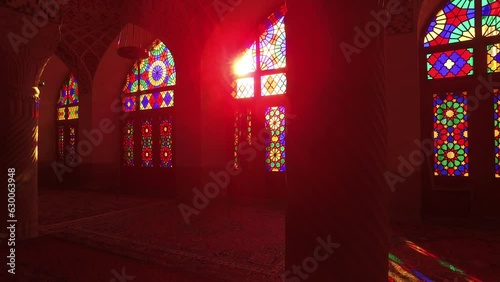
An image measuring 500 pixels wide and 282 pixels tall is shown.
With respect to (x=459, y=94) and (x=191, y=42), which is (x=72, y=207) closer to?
(x=191, y=42)

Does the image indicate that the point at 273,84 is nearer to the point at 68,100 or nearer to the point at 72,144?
the point at 72,144

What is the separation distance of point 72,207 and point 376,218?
645 centimetres

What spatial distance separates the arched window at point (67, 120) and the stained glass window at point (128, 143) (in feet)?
6.61

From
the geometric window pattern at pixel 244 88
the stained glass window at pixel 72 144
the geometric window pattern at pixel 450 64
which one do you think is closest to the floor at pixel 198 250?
the geometric window pattern at pixel 450 64

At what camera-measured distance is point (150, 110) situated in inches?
326

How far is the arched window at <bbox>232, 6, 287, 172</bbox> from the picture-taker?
21.2ft

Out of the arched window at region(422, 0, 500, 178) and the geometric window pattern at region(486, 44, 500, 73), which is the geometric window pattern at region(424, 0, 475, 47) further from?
the geometric window pattern at region(486, 44, 500, 73)

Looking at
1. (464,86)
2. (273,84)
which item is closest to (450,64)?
(464,86)

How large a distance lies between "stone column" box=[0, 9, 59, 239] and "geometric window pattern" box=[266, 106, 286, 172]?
3.87 metres

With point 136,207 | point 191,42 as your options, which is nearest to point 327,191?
point 136,207

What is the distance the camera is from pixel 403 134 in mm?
4766

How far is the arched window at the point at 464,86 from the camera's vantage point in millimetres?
4734

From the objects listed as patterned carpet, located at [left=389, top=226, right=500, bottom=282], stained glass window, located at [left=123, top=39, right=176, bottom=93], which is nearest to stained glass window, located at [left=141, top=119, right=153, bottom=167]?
stained glass window, located at [left=123, top=39, right=176, bottom=93]

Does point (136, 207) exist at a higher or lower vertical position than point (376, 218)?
lower
